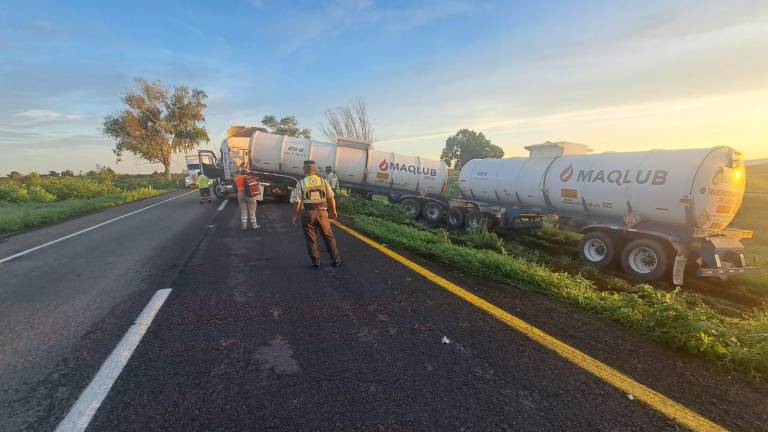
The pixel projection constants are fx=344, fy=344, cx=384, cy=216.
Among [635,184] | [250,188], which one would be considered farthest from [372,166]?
[635,184]

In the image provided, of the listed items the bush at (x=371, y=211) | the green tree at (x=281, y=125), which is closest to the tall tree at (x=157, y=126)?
the green tree at (x=281, y=125)

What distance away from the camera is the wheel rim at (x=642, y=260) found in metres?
7.42

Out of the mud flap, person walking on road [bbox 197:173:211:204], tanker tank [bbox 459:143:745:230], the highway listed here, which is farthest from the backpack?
the mud flap

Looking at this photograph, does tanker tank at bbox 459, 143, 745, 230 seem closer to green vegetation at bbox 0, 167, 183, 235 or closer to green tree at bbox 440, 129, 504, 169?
green vegetation at bbox 0, 167, 183, 235

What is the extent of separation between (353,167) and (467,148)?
62.9 metres

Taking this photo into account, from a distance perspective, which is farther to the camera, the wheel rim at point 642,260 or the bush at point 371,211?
the bush at point 371,211

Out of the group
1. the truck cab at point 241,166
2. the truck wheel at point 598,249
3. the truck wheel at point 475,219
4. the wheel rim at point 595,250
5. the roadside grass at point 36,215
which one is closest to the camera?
the truck wheel at point 598,249

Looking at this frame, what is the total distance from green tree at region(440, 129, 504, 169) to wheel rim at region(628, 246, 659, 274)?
216 feet

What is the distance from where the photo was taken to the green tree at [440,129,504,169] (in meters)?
72.7

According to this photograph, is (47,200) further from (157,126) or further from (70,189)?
(157,126)

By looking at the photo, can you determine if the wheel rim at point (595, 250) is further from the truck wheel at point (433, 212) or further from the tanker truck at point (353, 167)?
the tanker truck at point (353, 167)

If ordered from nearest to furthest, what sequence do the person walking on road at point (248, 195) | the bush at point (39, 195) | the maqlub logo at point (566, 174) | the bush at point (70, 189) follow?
the maqlub logo at point (566, 174), the person walking on road at point (248, 195), the bush at point (39, 195), the bush at point (70, 189)

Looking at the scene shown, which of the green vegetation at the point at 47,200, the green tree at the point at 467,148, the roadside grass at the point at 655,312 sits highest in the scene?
the green tree at the point at 467,148

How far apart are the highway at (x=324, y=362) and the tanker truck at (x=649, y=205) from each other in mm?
4998
